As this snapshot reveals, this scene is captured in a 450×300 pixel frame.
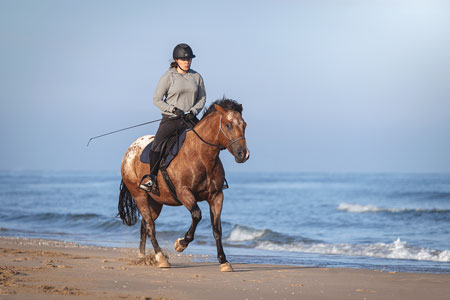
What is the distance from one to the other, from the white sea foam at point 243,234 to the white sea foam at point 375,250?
1223mm

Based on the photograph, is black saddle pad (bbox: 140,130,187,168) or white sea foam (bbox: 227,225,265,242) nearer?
black saddle pad (bbox: 140,130,187,168)

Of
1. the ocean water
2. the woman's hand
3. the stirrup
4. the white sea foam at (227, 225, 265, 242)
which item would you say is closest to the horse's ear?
the woman's hand

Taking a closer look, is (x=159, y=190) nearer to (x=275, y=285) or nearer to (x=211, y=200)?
(x=211, y=200)

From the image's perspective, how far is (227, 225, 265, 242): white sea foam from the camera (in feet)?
53.4

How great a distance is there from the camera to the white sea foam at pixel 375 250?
12656 millimetres

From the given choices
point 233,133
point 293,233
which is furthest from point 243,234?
point 233,133

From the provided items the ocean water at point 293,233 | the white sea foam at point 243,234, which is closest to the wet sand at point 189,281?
the ocean water at point 293,233

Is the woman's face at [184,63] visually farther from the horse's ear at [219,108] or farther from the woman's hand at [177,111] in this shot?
the horse's ear at [219,108]

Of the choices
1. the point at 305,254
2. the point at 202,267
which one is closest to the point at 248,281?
the point at 202,267

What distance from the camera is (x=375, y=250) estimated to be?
44.2ft

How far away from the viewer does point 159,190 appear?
862 cm

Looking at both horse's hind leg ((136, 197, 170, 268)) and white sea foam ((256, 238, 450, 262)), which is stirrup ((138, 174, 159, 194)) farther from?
white sea foam ((256, 238, 450, 262))

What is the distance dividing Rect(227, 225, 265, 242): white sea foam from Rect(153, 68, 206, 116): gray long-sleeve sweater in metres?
A: 8.19

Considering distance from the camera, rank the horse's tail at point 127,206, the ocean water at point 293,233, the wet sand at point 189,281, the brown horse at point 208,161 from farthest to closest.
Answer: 1. the ocean water at point 293,233
2. the horse's tail at point 127,206
3. the brown horse at point 208,161
4. the wet sand at point 189,281
